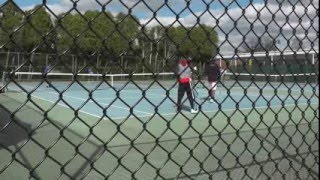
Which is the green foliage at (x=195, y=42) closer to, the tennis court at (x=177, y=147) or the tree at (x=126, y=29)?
the tree at (x=126, y=29)

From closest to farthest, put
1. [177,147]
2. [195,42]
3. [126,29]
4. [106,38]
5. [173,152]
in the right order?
[106,38] < [126,29] < [195,42] < [177,147] < [173,152]

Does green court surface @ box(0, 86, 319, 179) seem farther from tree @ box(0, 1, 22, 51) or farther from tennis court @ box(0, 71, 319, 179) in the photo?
tree @ box(0, 1, 22, 51)

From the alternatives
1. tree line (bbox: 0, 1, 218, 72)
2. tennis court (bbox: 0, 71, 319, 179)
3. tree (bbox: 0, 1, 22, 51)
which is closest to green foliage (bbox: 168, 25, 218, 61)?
tree line (bbox: 0, 1, 218, 72)

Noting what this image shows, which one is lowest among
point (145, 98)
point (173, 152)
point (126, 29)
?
point (173, 152)

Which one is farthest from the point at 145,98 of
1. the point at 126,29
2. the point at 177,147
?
the point at 177,147

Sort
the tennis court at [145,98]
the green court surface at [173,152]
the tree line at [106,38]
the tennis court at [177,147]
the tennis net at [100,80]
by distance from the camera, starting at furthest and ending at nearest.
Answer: the green court surface at [173,152]
the tennis court at [177,147]
the tennis court at [145,98]
the tennis net at [100,80]
the tree line at [106,38]

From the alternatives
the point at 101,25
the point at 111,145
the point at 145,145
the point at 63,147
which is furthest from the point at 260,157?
the point at 101,25

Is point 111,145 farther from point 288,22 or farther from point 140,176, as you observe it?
point 288,22

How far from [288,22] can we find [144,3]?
1440 millimetres

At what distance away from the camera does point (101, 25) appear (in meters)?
3.32

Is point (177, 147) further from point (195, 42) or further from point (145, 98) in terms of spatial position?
point (145, 98)

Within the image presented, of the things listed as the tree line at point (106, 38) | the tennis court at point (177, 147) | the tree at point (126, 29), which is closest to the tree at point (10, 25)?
the tree line at point (106, 38)

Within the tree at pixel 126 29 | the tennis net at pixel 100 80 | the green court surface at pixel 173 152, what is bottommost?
the green court surface at pixel 173 152

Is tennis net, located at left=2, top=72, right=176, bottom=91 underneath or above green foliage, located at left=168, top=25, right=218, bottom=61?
underneath
